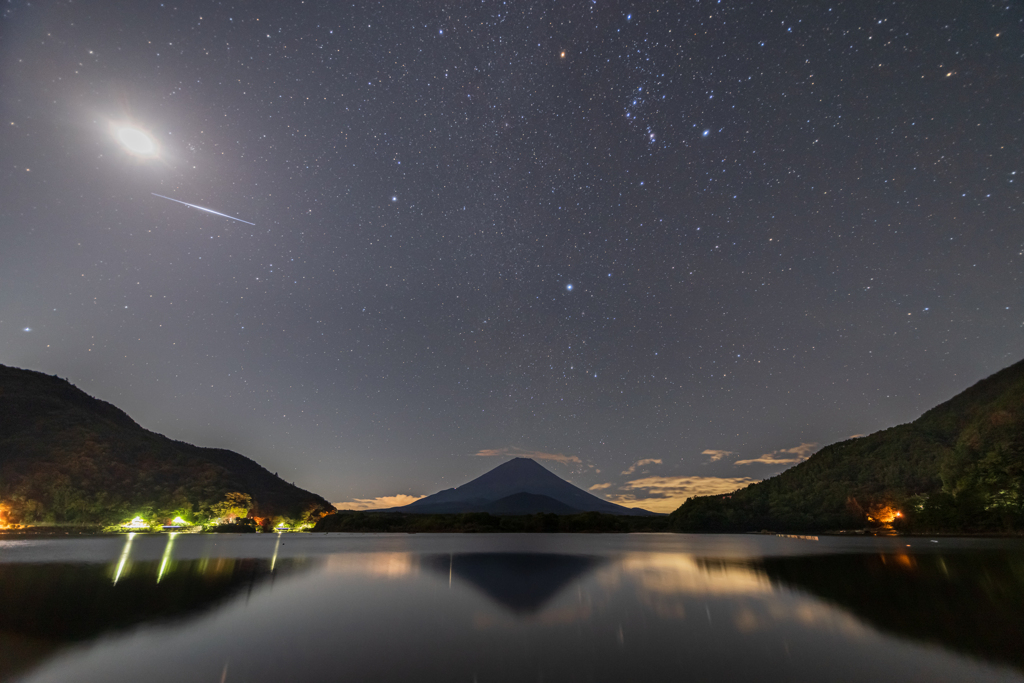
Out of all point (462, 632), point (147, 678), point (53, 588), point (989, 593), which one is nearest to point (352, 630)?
point (462, 632)

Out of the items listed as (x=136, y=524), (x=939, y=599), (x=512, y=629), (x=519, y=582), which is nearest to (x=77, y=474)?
(x=136, y=524)

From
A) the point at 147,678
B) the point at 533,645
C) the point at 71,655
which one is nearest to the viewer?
the point at 147,678

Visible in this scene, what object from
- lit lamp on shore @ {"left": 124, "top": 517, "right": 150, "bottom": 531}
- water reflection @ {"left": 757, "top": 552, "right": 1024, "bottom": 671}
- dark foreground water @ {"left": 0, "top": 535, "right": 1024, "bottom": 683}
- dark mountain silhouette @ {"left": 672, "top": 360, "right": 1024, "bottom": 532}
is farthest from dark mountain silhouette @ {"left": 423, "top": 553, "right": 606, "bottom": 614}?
lit lamp on shore @ {"left": 124, "top": 517, "right": 150, "bottom": 531}

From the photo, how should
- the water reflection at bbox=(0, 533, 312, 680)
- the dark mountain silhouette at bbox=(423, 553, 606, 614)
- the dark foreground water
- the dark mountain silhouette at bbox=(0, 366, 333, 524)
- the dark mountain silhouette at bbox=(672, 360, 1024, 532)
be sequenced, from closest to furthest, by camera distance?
the dark foreground water → the water reflection at bbox=(0, 533, 312, 680) → the dark mountain silhouette at bbox=(423, 553, 606, 614) → the dark mountain silhouette at bbox=(672, 360, 1024, 532) → the dark mountain silhouette at bbox=(0, 366, 333, 524)

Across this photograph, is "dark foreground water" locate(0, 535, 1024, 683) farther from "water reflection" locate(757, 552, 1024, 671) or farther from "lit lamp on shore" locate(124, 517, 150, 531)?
"lit lamp on shore" locate(124, 517, 150, 531)

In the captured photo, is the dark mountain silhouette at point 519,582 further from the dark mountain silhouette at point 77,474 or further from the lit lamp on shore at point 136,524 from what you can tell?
the lit lamp on shore at point 136,524

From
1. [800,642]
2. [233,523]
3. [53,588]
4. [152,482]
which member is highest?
[152,482]

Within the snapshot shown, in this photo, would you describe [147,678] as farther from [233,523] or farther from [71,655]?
[233,523]

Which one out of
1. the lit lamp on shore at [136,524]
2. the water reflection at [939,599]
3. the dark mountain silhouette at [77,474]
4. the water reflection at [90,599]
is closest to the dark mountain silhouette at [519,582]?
the water reflection at [90,599]

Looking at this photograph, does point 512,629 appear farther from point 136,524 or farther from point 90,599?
point 136,524
